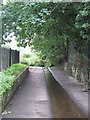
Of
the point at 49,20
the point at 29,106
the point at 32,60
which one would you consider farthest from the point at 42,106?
the point at 32,60

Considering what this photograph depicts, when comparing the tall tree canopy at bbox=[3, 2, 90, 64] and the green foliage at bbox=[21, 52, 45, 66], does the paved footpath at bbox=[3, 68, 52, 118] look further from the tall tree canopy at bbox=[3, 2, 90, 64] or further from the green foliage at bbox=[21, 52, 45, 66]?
the green foliage at bbox=[21, 52, 45, 66]

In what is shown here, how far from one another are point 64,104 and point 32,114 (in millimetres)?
1355

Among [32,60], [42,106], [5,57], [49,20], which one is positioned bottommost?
[42,106]

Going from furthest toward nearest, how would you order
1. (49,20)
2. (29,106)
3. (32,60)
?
(32,60) < (49,20) < (29,106)

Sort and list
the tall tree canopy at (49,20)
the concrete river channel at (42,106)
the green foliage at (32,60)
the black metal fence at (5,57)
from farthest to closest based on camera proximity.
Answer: the green foliage at (32,60) → the black metal fence at (5,57) → the tall tree canopy at (49,20) → the concrete river channel at (42,106)

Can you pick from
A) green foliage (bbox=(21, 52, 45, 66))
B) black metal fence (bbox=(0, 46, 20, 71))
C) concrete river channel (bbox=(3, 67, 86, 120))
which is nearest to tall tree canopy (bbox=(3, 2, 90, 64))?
black metal fence (bbox=(0, 46, 20, 71))

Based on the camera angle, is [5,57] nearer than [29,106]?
No

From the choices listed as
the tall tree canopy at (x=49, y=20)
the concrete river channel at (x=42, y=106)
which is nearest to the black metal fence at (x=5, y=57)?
the tall tree canopy at (x=49, y=20)

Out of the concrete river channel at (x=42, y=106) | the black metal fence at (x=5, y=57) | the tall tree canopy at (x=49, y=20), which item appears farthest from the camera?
the black metal fence at (x=5, y=57)

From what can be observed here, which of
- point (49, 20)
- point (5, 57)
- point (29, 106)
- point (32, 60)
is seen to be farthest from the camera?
point (32, 60)

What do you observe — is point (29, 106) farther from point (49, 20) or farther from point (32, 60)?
point (32, 60)

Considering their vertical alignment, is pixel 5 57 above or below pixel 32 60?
above

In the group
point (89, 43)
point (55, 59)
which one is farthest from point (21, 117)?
point (55, 59)

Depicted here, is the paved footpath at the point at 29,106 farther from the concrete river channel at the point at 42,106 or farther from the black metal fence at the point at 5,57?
the black metal fence at the point at 5,57
